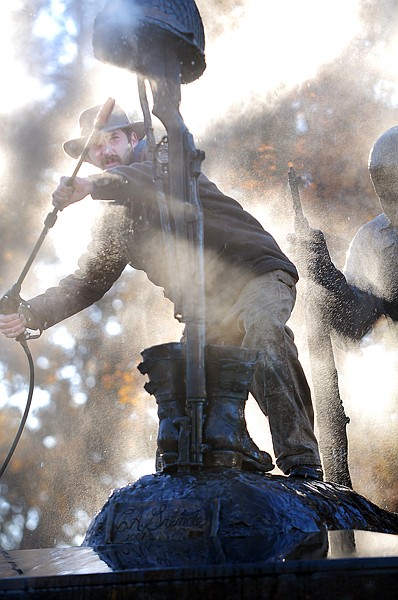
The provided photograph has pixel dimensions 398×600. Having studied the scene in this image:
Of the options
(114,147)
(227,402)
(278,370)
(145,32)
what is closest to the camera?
(227,402)

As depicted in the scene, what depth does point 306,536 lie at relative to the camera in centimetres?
244

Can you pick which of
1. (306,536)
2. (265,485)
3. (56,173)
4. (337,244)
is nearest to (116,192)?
(265,485)

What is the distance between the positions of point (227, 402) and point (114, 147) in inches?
66.1

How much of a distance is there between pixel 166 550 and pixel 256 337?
1.46 m

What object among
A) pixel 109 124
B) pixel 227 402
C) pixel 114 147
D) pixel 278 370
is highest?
pixel 109 124

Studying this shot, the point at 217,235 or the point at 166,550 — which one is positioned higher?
the point at 217,235

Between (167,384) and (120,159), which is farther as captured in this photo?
(120,159)

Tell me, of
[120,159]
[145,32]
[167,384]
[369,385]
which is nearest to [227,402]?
[167,384]

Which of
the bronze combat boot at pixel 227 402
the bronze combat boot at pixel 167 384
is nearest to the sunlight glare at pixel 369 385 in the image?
the bronze combat boot at pixel 227 402

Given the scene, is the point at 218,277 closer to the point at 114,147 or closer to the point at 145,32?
the point at 114,147

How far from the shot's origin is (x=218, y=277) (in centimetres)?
381

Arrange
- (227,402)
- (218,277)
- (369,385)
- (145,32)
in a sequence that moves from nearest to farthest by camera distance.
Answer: (227,402), (145,32), (218,277), (369,385)

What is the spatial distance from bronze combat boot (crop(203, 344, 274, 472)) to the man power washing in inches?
0.6

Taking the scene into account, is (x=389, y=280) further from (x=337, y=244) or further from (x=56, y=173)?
(x=56, y=173)
